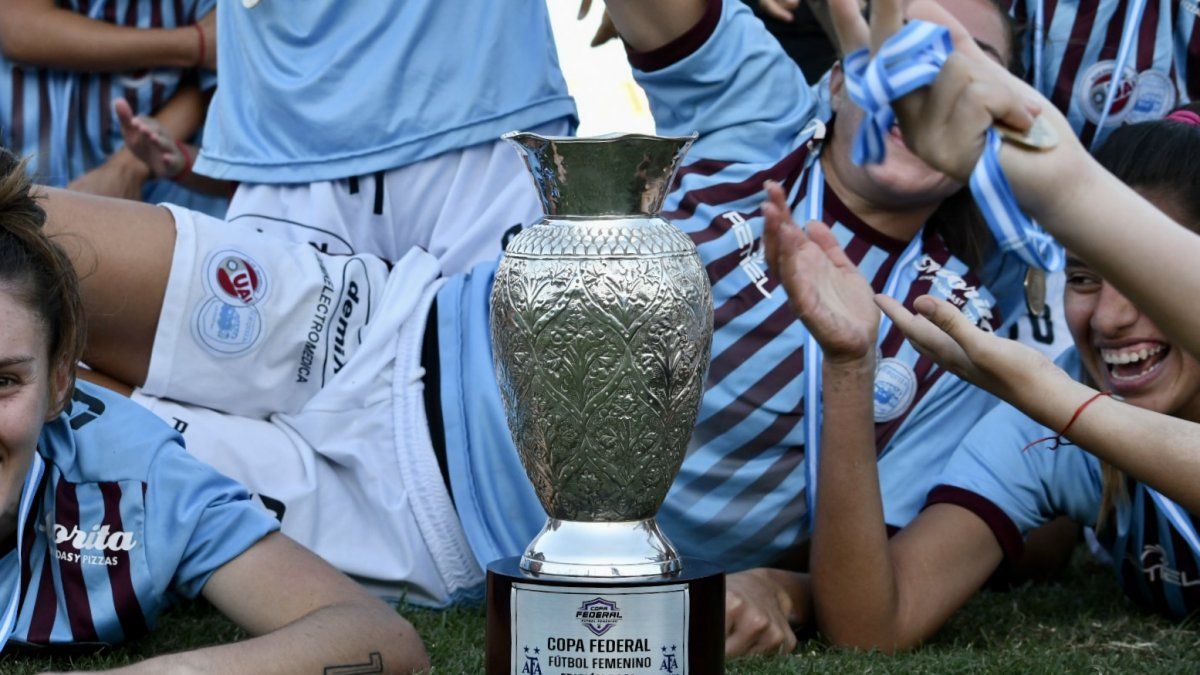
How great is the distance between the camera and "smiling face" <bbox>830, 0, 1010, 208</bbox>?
263cm

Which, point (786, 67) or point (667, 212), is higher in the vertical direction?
point (786, 67)

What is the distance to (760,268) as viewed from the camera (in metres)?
2.69

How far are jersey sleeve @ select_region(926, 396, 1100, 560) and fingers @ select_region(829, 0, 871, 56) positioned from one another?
3.79ft

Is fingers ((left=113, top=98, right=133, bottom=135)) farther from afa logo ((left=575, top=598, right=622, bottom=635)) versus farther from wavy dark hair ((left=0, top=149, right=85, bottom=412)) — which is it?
afa logo ((left=575, top=598, right=622, bottom=635))

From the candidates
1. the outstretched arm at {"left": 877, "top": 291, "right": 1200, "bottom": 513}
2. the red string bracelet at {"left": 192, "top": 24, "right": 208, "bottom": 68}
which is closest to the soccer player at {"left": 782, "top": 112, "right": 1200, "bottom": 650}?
the outstretched arm at {"left": 877, "top": 291, "right": 1200, "bottom": 513}

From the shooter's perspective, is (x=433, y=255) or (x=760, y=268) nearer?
(x=760, y=268)

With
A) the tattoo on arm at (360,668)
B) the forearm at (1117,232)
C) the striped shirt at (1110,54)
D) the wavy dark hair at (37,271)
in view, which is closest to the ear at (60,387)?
the wavy dark hair at (37,271)

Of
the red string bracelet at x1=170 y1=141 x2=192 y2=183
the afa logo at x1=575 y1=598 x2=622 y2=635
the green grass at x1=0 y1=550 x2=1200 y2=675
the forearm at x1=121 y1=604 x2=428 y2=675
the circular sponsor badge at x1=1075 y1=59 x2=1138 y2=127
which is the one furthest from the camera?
the red string bracelet at x1=170 y1=141 x2=192 y2=183

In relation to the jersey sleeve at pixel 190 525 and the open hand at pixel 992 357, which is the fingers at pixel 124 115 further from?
the open hand at pixel 992 357

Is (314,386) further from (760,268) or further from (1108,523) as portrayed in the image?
(1108,523)

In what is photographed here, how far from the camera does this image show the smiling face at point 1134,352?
236 centimetres

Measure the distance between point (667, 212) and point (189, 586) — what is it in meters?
1.03

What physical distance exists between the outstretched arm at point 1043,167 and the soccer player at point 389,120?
1.56 metres

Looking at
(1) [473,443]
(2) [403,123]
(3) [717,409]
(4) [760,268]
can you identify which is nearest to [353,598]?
(1) [473,443]
